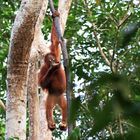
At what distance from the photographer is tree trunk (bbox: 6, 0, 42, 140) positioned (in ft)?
8.73

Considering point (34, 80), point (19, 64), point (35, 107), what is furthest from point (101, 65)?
point (35, 107)

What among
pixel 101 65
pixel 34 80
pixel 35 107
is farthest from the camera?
pixel 35 107

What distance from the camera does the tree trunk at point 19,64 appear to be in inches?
105

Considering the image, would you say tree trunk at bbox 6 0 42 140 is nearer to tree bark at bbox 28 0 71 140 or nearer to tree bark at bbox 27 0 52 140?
tree bark at bbox 28 0 71 140

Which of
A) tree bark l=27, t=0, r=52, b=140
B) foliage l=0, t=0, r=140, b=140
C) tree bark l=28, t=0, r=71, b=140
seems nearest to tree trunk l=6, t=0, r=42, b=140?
foliage l=0, t=0, r=140, b=140

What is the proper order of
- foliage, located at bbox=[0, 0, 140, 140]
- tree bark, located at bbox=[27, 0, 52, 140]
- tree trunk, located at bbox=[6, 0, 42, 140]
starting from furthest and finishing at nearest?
tree bark, located at bbox=[27, 0, 52, 140] < tree trunk, located at bbox=[6, 0, 42, 140] < foliage, located at bbox=[0, 0, 140, 140]

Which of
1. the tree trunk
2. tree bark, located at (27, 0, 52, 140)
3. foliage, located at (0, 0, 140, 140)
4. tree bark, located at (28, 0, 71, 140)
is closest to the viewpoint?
foliage, located at (0, 0, 140, 140)

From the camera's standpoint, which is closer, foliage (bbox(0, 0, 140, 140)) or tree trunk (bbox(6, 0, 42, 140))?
foliage (bbox(0, 0, 140, 140))

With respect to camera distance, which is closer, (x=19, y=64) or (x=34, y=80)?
(x=19, y=64)

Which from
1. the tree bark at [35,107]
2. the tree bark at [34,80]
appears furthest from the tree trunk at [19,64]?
the tree bark at [35,107]

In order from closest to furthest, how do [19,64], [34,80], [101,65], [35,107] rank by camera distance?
[19,64] < [101,65] < [34,80] < [35,107]

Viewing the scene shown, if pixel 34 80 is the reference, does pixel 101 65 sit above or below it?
below

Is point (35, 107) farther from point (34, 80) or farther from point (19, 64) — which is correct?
point (19, 64)

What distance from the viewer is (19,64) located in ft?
8.87
